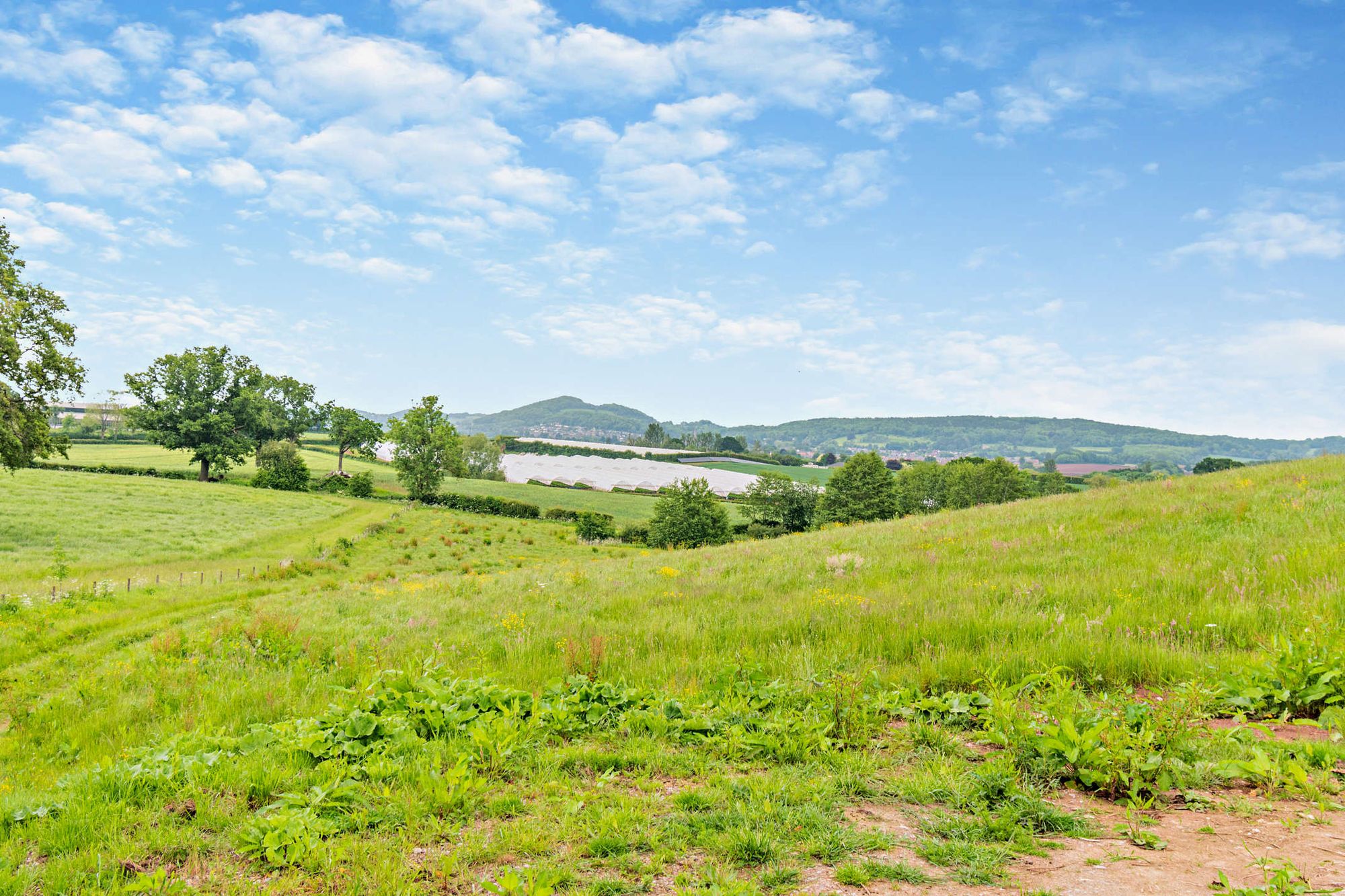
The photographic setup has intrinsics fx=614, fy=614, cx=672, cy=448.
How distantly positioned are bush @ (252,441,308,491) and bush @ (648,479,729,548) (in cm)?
4437

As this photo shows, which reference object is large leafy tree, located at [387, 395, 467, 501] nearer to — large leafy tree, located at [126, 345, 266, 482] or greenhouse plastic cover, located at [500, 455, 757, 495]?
large leafy tree, located at [126, 345, 266, 482]

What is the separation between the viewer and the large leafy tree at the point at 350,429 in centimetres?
9100

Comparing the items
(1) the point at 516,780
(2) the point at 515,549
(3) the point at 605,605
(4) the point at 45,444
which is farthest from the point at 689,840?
(2) the point at 515,549

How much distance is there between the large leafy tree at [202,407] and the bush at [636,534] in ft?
153

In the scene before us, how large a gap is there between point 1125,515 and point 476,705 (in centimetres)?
1395

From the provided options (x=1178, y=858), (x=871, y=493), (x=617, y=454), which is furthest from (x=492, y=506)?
(x=617, y=454)

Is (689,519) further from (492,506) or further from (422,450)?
(422,450)

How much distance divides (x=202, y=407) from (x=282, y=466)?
10.4 meters

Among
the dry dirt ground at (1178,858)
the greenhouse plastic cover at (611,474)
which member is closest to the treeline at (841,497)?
the greenhouse plastic cover at (611,474)

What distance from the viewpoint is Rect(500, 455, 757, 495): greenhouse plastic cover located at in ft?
364

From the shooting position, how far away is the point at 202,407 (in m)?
70.8

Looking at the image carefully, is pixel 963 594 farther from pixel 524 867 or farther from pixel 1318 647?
pixel 524 867

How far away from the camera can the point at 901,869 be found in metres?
3.53

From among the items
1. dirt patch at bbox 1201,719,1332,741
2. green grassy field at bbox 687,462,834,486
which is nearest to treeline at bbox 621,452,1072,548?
green grassy field at bbox 687,462,834,486
